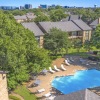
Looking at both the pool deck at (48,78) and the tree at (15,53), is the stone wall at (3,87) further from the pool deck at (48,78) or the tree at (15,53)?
the pool deck at (48,78)

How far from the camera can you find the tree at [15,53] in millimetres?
30656

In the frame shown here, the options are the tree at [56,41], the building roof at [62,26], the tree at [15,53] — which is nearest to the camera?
the tree at [15,53]

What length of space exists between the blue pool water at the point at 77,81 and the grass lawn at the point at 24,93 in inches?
213

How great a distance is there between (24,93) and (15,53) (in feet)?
21.5

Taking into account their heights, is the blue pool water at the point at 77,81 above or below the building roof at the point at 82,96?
below

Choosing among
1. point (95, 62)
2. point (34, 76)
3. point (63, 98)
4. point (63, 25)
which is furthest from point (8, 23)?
point (63, 25)

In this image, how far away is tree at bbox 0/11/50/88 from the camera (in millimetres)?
30656

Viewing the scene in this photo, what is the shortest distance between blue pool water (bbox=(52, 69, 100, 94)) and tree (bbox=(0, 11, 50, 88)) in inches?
205

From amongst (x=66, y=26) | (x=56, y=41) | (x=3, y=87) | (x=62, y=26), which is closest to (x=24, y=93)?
(x=3, y=87)

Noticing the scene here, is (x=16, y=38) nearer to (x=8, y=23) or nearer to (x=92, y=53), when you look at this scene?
(x=8, y=23)

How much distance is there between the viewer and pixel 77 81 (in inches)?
1672

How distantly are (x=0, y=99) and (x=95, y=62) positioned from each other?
34.0m

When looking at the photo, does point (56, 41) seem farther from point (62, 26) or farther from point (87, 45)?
point (62, 26)

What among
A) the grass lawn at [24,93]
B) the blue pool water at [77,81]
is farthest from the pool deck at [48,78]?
the blue pool water at [77,81]
